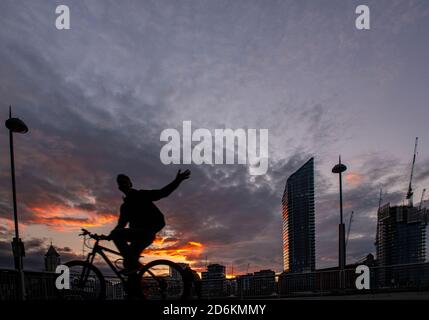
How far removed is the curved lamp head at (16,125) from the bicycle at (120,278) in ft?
42.6

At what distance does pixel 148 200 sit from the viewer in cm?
598

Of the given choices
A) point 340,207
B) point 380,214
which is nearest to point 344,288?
point 340,207

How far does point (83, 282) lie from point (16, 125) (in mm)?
13308

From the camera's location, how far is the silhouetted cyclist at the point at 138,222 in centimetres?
587

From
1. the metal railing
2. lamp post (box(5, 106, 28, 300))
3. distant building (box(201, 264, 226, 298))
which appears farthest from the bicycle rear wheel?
distant building (box(201, 264, 226, 298))

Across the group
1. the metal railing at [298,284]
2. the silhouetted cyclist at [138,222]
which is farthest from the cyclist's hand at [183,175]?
the metal railing at [298,284]

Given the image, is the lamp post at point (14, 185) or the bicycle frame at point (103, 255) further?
the lamp post at point (14, 185)

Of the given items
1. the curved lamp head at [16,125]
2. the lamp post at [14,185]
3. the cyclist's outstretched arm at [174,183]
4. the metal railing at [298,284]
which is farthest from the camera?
the metal railing at [298,284]

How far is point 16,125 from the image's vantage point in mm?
17312

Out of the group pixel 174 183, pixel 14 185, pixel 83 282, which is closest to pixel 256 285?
pixel 14 185

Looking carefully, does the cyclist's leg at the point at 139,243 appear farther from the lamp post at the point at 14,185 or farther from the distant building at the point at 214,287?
the distant building at the point at 214,287
